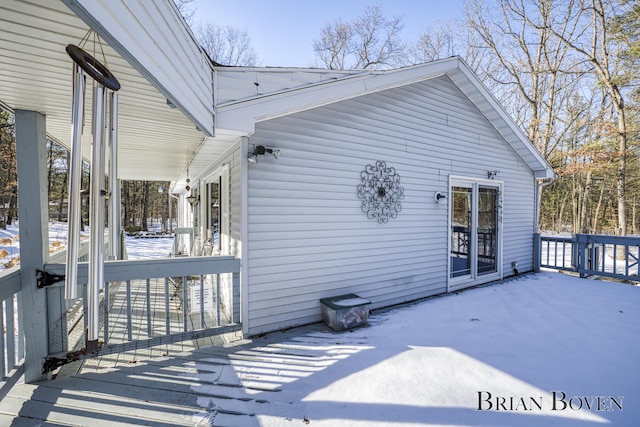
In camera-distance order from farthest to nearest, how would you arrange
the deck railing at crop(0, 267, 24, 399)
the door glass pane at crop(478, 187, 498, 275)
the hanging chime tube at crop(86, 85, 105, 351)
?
the door glass pane at crop(478, 187, 498, 275)
the deck railing at crop(0, 267, 24, 399)
the hanging chime tube at crop(86, 85, 105, 351)

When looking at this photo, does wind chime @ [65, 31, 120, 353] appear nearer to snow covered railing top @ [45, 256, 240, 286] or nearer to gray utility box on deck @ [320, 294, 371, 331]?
snow covered railing top @ [45, 256, 240, 286]

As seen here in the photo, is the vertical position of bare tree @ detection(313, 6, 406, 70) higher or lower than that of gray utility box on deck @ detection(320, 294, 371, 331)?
higher

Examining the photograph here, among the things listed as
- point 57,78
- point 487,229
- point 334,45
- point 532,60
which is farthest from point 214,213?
point 532,60

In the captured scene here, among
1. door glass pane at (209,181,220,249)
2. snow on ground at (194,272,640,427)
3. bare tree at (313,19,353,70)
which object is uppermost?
bare tree at (313,19,353,70)

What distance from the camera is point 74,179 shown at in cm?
133

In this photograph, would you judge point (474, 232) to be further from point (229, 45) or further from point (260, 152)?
point (229, 45)

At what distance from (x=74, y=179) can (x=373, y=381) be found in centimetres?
260

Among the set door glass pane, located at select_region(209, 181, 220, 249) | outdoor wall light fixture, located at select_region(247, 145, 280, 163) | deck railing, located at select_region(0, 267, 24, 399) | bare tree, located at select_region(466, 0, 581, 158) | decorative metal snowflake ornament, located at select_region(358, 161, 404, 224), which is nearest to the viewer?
deck railing, located at select_region(0, 267, 24, 399)

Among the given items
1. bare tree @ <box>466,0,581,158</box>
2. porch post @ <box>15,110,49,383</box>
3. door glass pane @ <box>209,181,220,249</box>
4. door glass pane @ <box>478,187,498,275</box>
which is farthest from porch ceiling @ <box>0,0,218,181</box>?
bare tree @ <box>466,0,581,158</box>

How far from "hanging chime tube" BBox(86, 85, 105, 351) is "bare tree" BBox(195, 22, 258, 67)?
15.9 metres

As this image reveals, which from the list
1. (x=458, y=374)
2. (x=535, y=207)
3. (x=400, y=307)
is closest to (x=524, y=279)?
(x=535, y=207)

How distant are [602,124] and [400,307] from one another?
1144 centimetres

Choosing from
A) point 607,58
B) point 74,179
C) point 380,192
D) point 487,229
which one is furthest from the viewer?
point 607,58

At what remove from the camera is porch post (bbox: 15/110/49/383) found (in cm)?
264
